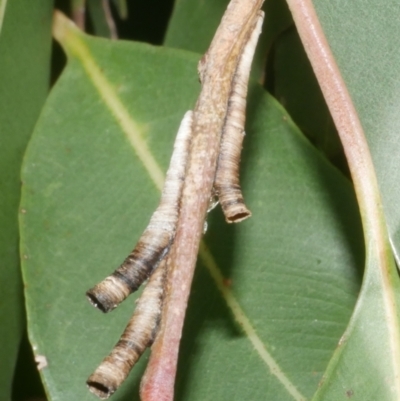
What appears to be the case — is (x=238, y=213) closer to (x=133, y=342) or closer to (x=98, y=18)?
(x=133, y=342)

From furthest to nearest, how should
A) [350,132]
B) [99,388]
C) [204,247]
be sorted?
[204,247]
[350,132]
[99,388]

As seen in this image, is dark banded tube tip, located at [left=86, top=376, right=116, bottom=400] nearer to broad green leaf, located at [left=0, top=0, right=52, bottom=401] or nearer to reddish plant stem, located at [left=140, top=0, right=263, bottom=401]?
reddish plant stem, located at [left=140, top=0, right=263, bottom=401]

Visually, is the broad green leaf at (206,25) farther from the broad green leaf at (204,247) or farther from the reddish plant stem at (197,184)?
the reddish plant stem at (197,184)

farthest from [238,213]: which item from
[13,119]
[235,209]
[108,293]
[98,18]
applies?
[98,18]

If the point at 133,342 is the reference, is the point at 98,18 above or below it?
above

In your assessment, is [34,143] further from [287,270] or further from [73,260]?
[287,270]

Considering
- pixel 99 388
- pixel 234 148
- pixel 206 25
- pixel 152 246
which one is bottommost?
pixel 99 388

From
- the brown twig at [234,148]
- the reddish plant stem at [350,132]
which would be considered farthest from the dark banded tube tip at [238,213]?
the reddish plant stem at [350,132]
